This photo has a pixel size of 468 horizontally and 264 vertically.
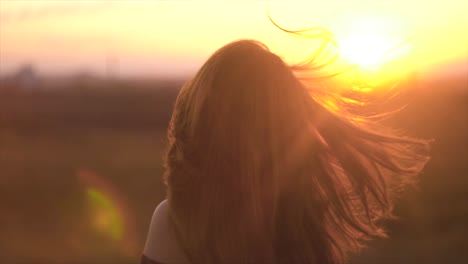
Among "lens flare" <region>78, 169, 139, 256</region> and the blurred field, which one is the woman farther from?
"lens flare" <region>78, 169, 139, 256</region>

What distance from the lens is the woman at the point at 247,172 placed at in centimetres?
182

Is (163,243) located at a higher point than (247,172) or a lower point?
lower

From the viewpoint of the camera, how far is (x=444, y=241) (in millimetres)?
9188

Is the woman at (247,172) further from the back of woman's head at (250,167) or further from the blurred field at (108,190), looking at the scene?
the blurred field at (108,190)

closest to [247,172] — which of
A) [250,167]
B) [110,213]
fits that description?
[250,167]

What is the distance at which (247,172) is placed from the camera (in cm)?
183

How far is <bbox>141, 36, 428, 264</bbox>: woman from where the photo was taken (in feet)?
5.96

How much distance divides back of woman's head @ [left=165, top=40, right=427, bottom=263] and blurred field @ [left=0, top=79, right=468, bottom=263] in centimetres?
53

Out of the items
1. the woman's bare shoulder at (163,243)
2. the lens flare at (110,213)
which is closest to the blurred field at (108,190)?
the lens flare at (110,213)

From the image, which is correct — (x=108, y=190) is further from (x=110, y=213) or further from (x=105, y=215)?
(x=105, y=215)

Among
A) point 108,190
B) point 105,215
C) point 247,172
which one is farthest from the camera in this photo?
point 108,190

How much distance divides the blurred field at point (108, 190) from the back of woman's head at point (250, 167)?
0.53 m

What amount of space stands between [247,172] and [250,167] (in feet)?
0.05

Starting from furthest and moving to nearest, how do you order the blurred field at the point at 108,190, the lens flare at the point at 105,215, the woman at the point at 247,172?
the lens flare at the point at 105,215 < the blurred field at the point at 108,190 < the woman at the point at 247,172
